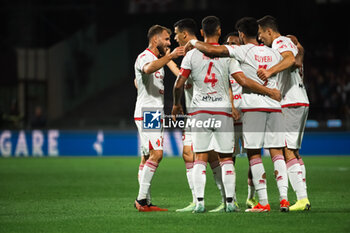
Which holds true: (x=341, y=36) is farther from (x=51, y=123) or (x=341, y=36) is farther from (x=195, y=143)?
(x=195, y=143)

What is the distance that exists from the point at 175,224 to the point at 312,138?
13.7 m

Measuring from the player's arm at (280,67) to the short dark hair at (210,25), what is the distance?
27.9 inches

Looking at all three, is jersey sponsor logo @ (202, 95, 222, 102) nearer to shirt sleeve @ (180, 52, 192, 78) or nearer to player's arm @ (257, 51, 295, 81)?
shirt sleeve @ (180, 52, 192, 78)

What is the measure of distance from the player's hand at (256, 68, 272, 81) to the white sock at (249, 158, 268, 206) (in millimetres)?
961

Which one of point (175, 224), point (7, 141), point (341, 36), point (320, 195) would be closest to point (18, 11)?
point (7, 141)

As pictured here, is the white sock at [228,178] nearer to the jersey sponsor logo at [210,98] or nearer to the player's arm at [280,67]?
the jersey sponsor logo at [210,98]

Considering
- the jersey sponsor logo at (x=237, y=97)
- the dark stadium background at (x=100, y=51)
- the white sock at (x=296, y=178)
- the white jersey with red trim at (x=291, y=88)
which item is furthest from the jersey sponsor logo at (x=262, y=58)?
the dark stadium background at (x=100, y=51)

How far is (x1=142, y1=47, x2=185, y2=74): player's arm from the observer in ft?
25.1

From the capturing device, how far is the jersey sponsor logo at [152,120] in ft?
26.7

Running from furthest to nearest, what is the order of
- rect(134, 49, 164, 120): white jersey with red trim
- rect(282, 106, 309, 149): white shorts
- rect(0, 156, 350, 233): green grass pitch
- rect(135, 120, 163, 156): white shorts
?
rect(134, 49, 164, 120): white jersey with red trim → rect(135, 120, 163, 156): white shorts → rect(282, 106, 309, 149): white shorts → rect(0, 156, 350, 233): green grass pitch

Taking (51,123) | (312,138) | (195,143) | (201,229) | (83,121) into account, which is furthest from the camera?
(51,123)

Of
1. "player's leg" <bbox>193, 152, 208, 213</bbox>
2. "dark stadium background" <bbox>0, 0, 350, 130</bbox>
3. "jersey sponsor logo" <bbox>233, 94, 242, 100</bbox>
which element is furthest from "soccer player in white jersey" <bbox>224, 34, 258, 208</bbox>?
"dark stadium background" <bbox>0, 0, 350, 130</bbox>

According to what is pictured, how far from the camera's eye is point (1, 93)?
1074 inches

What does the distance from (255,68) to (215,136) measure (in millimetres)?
935
